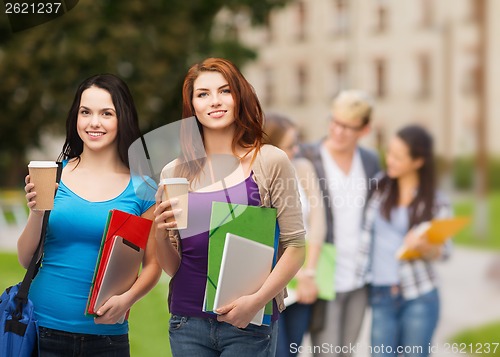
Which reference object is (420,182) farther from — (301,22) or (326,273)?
(301,22)

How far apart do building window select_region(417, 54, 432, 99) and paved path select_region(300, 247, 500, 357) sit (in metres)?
2.58

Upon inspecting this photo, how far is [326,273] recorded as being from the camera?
12.8ft

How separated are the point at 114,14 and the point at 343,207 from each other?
9.28 meters

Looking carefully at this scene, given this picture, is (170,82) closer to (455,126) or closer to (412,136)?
(455,126)

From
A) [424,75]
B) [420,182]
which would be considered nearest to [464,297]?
[420,182]

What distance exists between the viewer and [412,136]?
4.18 meters

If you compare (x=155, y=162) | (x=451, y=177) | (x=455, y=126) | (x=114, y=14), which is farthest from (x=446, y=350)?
(x=114, y=14)

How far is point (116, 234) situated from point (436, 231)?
1892mm

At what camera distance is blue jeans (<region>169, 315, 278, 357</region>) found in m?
2.28

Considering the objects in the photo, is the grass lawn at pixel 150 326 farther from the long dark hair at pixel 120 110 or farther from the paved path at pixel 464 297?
the long dark hair at pixel 120 110

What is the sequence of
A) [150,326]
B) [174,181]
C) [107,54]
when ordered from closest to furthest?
[174,181] → [150,326] → [107,54]

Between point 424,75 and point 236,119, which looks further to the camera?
point 424,75

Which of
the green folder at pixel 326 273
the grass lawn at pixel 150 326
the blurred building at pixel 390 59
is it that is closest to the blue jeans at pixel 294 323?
the green folder at pixel 326 273

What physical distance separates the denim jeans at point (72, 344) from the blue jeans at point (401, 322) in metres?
1.76
